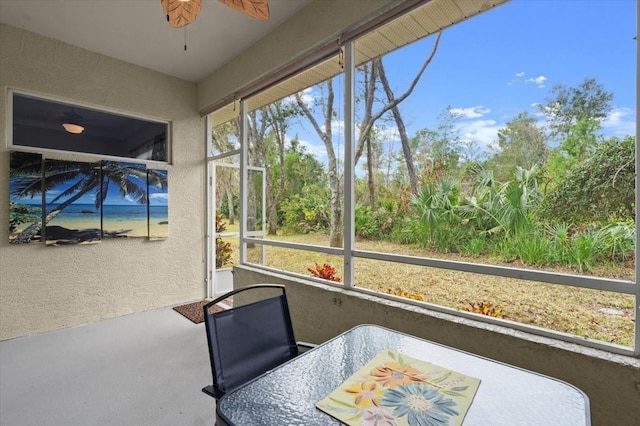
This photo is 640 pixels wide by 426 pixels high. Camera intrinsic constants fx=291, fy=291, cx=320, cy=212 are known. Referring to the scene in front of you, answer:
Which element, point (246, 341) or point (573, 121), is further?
point (573, 121)

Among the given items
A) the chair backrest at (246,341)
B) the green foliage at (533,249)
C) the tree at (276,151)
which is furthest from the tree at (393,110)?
the chair backrest at (246,341)

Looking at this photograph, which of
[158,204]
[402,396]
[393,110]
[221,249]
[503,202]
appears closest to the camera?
[402,396]

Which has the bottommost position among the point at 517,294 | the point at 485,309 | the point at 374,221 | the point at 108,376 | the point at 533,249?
the point at 108,376

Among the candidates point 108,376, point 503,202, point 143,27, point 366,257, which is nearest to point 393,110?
point 503,202

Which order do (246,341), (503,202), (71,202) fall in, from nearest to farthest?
1. (246,341)
2. (503,202)
3. (71,202)

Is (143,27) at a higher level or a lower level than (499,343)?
higher

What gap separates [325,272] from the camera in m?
2.81

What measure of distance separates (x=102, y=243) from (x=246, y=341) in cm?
321

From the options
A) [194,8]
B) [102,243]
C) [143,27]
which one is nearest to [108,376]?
[102,243]

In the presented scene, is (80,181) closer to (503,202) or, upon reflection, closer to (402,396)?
(402,396)

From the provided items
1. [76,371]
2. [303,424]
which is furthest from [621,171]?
[76,371]

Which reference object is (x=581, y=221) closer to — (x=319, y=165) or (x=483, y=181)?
(x=483, y=181)

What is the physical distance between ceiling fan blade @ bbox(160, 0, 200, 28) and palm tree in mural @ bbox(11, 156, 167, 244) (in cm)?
259

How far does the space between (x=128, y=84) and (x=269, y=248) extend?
283cm
